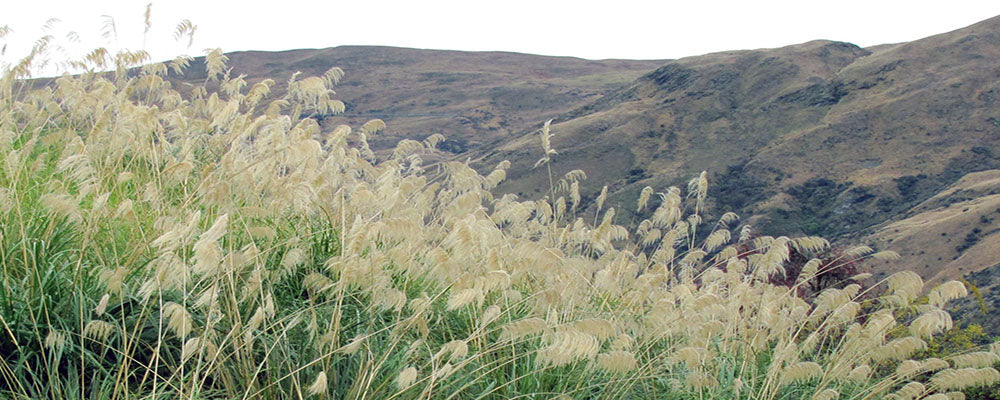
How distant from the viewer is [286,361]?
3.38 meters

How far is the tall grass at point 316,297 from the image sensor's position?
3031 mm

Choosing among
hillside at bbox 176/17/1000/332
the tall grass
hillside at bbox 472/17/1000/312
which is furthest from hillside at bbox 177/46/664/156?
the tall grass

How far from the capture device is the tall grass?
303 centimetres

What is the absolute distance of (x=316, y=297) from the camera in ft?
12.2

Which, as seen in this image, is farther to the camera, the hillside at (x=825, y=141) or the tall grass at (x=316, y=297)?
the hillside at (x=825, y=141)

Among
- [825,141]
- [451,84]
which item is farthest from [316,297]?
[451,84]

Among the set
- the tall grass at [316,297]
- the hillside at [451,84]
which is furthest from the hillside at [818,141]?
the tall grass at [316,297]

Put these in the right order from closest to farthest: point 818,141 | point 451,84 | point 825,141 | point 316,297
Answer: point 316,297
point 825,141
point 818,141
point 451,84

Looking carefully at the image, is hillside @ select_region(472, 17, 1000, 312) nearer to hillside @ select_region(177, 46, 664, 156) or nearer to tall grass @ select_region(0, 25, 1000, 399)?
hillside @ select_region(177, 46, 664, 156)

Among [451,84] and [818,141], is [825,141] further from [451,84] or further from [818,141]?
[451,84]

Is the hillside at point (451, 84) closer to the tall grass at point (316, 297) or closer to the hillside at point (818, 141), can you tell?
the hillside at point (818, 141)

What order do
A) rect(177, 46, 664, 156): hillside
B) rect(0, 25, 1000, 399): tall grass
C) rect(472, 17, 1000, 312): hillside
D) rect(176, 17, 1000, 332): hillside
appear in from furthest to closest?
rect(177, 46, 664, 156): hillside
rect(472, 17, 1000, 312): hillside
rect(176, 17, 1000, 332): hillside
rect(0, 25, 1000, 399): tall grass

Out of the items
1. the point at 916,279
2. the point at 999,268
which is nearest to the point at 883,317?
the point at 916,279

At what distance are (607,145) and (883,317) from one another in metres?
68.4
